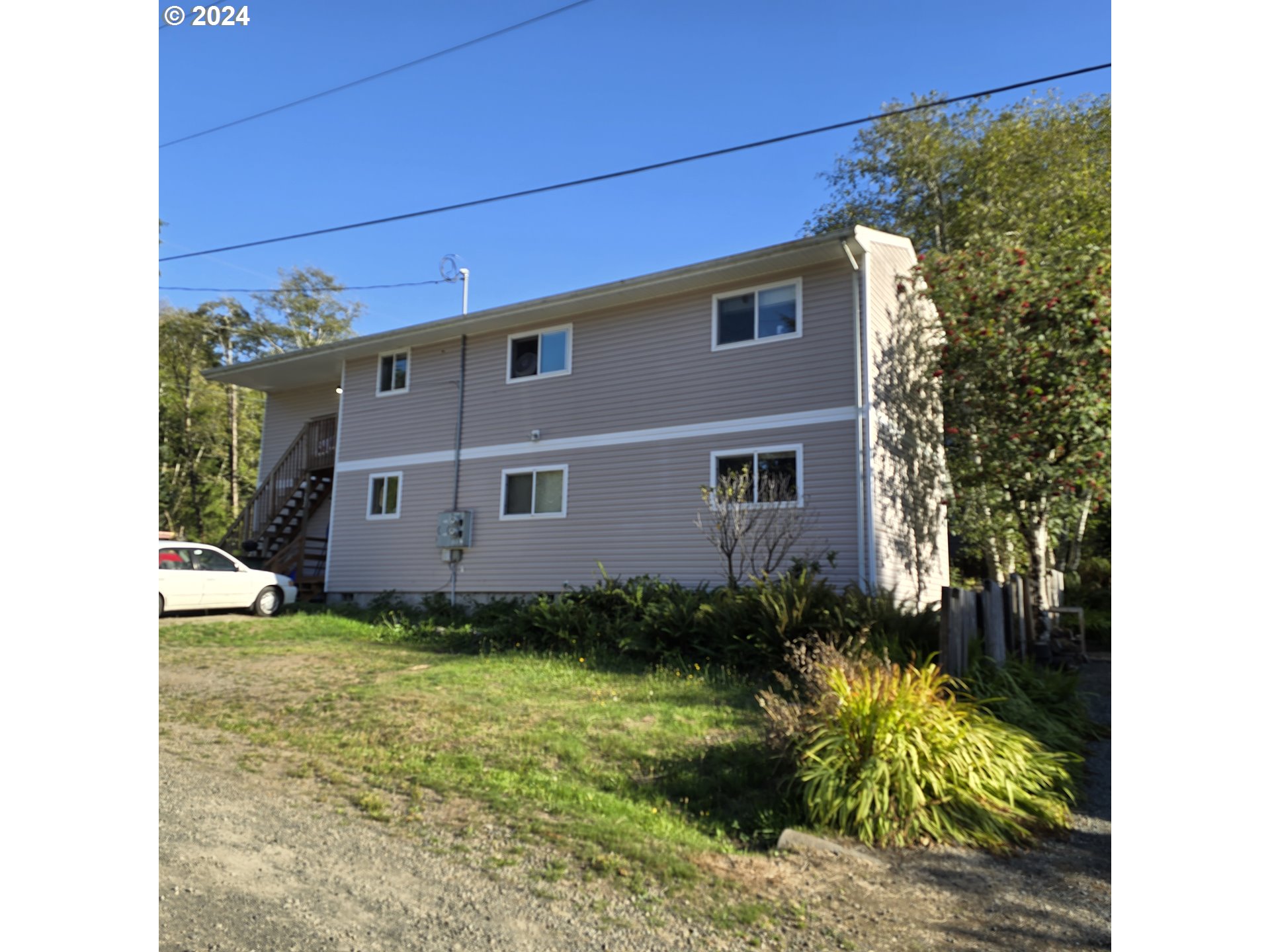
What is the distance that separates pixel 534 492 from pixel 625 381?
9.10 feet

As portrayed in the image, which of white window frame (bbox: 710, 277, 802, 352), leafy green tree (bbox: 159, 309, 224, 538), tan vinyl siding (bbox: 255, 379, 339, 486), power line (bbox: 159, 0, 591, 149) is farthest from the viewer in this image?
leafy green tree (bbox: 159, 309, 224, 538)

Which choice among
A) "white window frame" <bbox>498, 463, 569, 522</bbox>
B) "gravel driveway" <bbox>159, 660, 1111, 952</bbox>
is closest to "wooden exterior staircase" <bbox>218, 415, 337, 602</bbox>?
"white window frame" <bbox>498, 463, 569, 522</bbox>


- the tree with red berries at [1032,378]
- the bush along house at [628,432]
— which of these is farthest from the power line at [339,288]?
the tree with red berries at [1032,378]

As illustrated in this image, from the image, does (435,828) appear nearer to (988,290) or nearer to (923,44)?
(923,44)

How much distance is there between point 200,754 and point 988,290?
12.7 meters

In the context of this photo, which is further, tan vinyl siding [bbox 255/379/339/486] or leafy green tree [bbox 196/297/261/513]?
leafy green tree [bbox 196/297/261/513]

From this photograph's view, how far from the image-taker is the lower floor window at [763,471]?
43.2 ft

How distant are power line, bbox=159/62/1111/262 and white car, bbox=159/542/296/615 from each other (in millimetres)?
6012

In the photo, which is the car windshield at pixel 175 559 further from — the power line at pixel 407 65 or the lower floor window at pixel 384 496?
the power line at pixel 407 65

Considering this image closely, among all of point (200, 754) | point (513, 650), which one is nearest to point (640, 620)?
point (513, 650)

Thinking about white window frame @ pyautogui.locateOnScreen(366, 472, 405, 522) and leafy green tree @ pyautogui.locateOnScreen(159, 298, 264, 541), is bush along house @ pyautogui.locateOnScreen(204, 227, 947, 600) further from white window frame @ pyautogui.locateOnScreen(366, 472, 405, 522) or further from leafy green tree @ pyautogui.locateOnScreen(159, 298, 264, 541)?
leafy green tree @ pyautogui.locateOnScreen(159, 298, 264, 541)

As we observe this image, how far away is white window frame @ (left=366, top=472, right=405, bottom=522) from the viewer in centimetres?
1773
